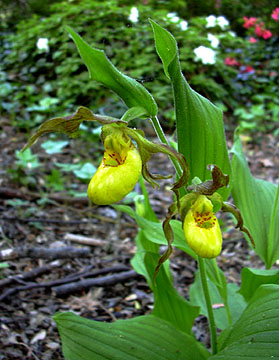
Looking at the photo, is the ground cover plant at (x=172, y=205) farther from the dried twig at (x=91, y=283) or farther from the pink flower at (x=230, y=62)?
the pink flower at (x=230, y=62)

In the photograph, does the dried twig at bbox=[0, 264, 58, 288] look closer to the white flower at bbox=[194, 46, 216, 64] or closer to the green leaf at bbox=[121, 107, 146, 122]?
the green leaf at bbox=[121, 107, 146, 122]

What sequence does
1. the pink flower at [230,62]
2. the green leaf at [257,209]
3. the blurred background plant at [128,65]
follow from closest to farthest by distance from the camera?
the green leaf at [257,209] → the blurred background plant at [128,65] → the pink flower at [230,62]

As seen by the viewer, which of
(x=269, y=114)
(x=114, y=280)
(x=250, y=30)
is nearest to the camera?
(x=114, y=280)

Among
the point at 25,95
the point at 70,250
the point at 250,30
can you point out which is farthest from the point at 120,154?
the point at 250,30

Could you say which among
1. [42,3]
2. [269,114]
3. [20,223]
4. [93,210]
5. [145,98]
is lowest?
[269,114]

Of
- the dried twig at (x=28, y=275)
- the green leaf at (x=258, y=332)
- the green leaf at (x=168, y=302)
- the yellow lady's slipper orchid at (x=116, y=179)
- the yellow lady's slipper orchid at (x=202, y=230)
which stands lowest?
the dried twig at (x=28, y=275)

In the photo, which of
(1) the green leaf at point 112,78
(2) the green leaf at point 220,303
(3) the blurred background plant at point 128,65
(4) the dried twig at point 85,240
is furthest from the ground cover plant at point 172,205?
(3) the blurred background plant at point 128,65

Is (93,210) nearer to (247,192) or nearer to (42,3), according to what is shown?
(247,192)
